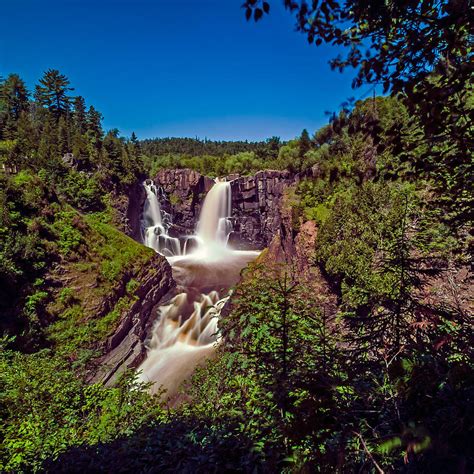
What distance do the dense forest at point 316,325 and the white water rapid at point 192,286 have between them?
105cm

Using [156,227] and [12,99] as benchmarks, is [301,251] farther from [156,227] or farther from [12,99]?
[12,99]

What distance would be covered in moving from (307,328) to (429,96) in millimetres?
2823

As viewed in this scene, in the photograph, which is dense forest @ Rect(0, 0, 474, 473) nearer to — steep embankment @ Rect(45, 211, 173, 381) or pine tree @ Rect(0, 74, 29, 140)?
steep embankment @ Rect(45, 211, 173, 381)

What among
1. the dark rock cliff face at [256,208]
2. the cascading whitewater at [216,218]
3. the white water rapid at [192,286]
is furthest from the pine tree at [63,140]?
the dark rock cliff face at [256,208]

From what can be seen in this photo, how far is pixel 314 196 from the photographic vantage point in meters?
16.5

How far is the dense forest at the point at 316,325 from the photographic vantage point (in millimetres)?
2080

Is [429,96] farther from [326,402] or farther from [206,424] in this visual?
[206,424]

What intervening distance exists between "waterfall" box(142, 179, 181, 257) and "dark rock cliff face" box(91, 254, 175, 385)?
11532 millimetres

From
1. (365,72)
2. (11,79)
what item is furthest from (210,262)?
(11,79)

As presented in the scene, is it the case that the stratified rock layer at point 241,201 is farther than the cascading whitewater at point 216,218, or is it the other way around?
the cascading whitewater at point 216,218

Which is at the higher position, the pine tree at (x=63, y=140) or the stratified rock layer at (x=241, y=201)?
the pine tree at (x=63, y=140)

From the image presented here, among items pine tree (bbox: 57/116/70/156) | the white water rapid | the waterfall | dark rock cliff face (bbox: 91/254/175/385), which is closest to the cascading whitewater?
the white water rapid

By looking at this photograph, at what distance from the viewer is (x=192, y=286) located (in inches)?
816

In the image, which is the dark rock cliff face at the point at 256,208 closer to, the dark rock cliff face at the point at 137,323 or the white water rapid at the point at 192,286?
the white water rapid at the point at 192,286
